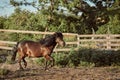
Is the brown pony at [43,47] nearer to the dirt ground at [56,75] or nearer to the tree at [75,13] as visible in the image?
the dirt ground at [56,75]

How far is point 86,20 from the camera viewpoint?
2900 centimetres

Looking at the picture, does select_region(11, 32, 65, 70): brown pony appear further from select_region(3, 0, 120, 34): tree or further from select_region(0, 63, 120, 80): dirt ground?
select_region(3, 0, 120, 34): tree

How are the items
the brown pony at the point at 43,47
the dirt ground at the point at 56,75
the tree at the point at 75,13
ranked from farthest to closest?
1. the tree at the point at 75,13
2. the brown pony at the point at 43,47
3. the dirt ground at the point at 56,75

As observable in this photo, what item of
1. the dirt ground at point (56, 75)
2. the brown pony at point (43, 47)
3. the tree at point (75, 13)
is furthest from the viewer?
the tree at point (75, 13)

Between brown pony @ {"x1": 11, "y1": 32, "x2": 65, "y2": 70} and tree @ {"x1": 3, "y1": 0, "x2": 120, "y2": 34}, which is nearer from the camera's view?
brown pony @ {"x1": 11, "y1": 32, "x2": 65, "y2": 70}

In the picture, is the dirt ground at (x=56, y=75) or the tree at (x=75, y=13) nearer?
the dirt ground at (x=56, y=75)

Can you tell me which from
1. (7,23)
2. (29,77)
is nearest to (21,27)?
(7,23)

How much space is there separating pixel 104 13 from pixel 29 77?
1800 cm

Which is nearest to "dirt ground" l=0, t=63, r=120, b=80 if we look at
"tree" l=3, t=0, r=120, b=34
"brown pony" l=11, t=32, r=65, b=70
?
"brown pony" l=11, t=32, r=65, b=70

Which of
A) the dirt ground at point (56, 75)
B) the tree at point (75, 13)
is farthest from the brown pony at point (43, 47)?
the tree at point (75, 13)

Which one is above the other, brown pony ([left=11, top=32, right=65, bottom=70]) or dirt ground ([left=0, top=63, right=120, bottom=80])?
brown pony ([left=11, top=32, right=65, bottom=70])

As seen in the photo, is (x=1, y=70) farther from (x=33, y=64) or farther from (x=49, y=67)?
(x=33, y=64)

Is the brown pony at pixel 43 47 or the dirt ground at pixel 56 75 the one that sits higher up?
the brown pony at pixel 43 47

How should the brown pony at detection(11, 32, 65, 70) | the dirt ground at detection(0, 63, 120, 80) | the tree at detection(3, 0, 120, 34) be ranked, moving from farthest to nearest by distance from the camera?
the tree at detection(3, 0, 120, 34), the brown pony at detection(11, 32, 65, 70), the dirt ground at detection(0, 63, 120, 80)
